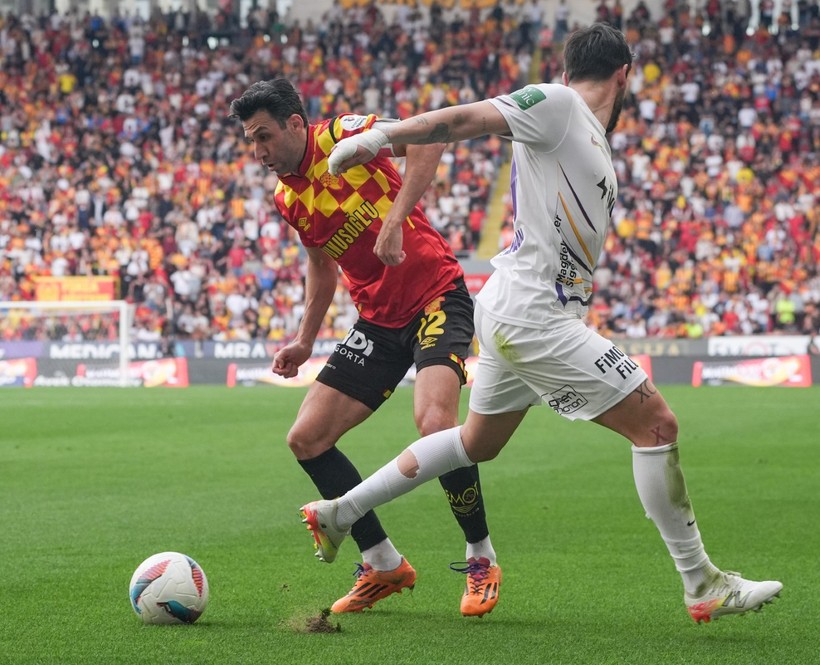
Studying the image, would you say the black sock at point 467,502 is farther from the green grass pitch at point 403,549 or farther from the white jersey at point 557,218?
the white jersey at point 557,218

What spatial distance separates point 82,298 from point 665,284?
514 inches

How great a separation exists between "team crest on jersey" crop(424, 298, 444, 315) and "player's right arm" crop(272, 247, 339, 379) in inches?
23.2

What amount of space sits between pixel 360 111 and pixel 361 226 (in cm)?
2980

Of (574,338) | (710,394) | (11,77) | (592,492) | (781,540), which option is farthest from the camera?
(11,77)

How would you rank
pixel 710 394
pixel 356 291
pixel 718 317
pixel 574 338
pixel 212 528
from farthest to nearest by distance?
pixel 718 317, pixel 710 394, pixel 212 528, pixel 356 291, pixel 574 338

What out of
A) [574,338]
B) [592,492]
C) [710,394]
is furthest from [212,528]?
[710,394]

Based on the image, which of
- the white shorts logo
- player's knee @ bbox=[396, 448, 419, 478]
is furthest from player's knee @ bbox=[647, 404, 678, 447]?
player's knee @ bbox=[396, 448, 419, 478]

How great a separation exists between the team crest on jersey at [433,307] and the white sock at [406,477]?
0.76 metres

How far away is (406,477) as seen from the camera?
17.1ft

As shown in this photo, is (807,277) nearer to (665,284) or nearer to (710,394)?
(665,284)

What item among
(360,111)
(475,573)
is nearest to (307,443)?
(475,573)

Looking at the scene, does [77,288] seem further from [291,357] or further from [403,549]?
[291,357]

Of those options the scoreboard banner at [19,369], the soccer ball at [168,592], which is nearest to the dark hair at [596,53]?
the soccer ball at [168,592]

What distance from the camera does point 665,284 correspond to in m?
28.2
